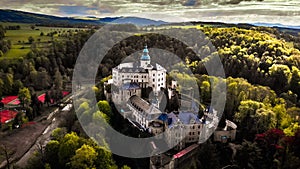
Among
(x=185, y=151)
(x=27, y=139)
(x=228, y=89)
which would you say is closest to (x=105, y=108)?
(x=27, y=139)

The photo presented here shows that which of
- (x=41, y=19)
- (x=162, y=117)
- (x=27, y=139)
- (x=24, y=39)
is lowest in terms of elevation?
(x=27, y=139)

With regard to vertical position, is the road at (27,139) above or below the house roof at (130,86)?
below

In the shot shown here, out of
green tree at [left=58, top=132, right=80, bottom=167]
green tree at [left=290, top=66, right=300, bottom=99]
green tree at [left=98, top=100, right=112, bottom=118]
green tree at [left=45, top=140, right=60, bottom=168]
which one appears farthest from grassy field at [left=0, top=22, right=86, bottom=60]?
green tree at [left=290, top=66, right=300, bottom=99]

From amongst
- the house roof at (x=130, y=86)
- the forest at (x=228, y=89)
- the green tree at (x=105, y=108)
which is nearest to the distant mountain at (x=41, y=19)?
the forest at (x=228, y=89)

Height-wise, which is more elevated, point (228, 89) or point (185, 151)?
point (228, 89)

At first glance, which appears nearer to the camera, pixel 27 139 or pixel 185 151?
pixel 185 151

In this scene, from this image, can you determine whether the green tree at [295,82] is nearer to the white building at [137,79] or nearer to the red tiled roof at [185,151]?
the white building at [137,79]

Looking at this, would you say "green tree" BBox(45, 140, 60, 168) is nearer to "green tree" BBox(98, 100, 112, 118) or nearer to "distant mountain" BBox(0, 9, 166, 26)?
"green tree" BBox(98, 100, 112, 118)

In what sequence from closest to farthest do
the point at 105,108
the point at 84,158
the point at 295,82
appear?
1. the point at 84,158
2. the point at 105,108
3. the point at 295,82

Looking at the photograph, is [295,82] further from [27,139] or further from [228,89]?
[27,139]
